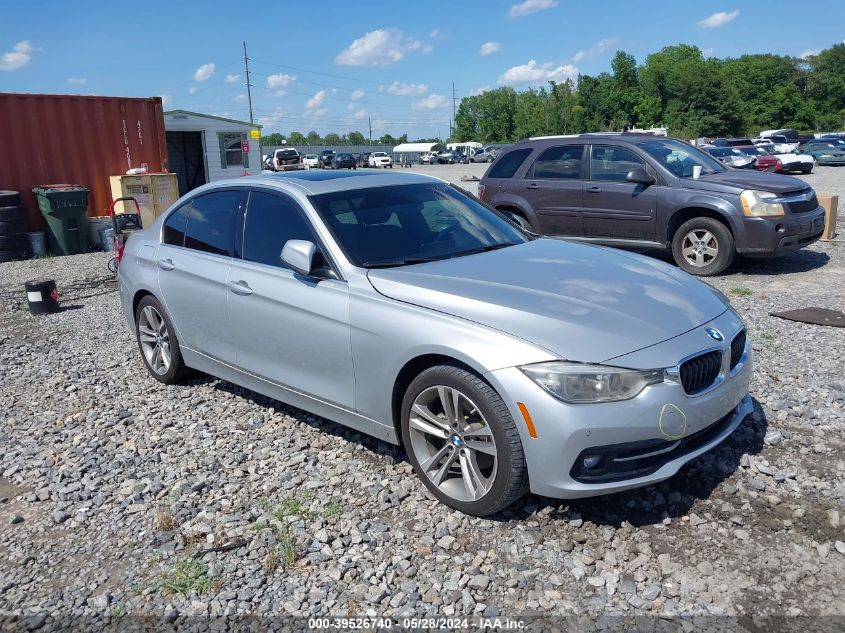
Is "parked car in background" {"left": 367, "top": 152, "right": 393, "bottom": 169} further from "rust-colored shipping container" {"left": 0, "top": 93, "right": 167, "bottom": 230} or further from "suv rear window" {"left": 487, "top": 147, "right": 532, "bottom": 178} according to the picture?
"suv rear window" {"left": 487, "top": 147, "right": 532, "bottom": 178}

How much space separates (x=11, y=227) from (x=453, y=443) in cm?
1259

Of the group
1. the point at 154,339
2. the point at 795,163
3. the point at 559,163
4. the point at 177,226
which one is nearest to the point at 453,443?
the point at 177,226

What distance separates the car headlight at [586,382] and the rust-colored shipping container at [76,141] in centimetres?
1379

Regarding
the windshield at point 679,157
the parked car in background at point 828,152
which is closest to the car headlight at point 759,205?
Answer: the windshield at point 679,157

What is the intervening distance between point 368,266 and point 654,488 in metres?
1.95

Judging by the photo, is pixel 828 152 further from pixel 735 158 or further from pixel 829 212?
pixel 829 212

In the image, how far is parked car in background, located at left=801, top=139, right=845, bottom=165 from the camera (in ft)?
126

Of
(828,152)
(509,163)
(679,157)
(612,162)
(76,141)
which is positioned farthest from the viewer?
(828,152)

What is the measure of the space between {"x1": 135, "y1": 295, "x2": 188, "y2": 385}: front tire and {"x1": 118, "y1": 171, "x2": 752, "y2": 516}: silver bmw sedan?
0.15 meters

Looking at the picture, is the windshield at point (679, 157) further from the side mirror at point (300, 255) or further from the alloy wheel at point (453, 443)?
the alloy wheel at point (453, 443)

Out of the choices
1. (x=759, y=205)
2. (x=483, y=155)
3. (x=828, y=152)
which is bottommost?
(x=759, y=205)

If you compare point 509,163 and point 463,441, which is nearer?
point 463,441

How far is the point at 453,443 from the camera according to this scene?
349cm

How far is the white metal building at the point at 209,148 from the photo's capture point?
75.8 feet
